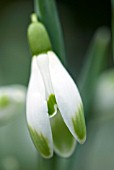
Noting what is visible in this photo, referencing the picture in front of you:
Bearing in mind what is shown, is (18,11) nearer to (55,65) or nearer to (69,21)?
(69,21)

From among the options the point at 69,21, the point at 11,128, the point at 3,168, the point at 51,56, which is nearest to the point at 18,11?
the point at 69,21

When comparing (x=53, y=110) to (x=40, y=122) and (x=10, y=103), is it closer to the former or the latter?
(x=40, y=122)

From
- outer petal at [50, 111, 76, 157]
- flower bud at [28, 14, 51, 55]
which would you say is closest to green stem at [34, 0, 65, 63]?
flower bud at [28, 14, 51, 55]

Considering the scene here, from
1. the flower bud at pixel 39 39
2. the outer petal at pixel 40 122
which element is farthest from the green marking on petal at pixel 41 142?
the flower bud at pixel 39 39

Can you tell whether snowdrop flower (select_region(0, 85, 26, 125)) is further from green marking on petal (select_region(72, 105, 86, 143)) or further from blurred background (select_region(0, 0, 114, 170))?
green marking on petal (select_region(72, 105, 86, 143))

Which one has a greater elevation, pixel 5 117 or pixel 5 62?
pixel 5 117

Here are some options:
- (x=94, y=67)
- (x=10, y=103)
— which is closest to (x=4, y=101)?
(x=10, y=103)

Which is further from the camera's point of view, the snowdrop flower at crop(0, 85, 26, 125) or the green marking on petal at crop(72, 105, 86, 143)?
the snowdrop flower at crop(0, 85, 26, 125)
